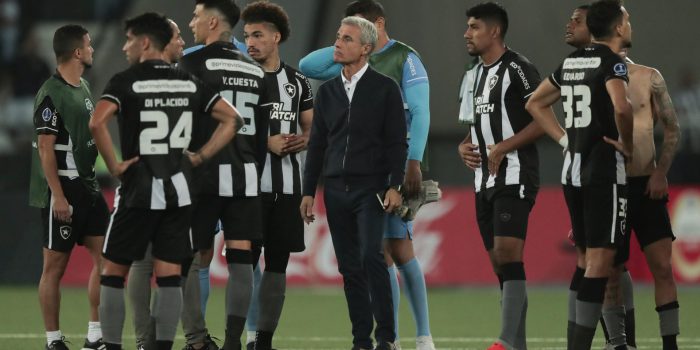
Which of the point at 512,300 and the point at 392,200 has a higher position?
the point at 392,200

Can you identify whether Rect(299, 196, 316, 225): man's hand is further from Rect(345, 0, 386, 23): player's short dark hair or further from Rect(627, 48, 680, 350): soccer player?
Rect(627, 48, 680, 350): soccer player

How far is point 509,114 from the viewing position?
822 cm

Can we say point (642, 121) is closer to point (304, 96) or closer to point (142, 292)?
point (304, 96)

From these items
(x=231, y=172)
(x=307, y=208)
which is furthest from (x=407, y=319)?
(x=231, y=172)

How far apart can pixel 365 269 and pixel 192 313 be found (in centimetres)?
117

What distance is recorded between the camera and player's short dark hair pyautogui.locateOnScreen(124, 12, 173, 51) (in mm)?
7055

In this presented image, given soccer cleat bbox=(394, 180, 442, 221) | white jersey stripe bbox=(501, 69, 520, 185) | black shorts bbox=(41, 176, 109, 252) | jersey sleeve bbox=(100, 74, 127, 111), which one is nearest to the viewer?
jersey sleeve bbox=(100, 74, 127, 111)

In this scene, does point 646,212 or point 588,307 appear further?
point 646,212

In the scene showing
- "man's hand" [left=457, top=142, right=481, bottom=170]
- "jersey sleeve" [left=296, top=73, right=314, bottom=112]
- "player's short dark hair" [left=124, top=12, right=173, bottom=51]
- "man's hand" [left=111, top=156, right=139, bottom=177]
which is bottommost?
"man's hand" [left=111, top=156, right=139, bottom=177]

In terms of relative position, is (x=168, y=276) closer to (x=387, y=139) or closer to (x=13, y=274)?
(x=387, y=139)

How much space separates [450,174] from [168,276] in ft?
36.8

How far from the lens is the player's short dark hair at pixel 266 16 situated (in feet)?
27.7

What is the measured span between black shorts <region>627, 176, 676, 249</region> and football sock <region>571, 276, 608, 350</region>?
32.0 inches

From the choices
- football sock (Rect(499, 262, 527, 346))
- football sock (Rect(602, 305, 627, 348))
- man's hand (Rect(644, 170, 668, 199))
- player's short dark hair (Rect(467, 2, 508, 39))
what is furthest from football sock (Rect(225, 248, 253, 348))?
man's hand (Rect(644, 170, 668, 199))
